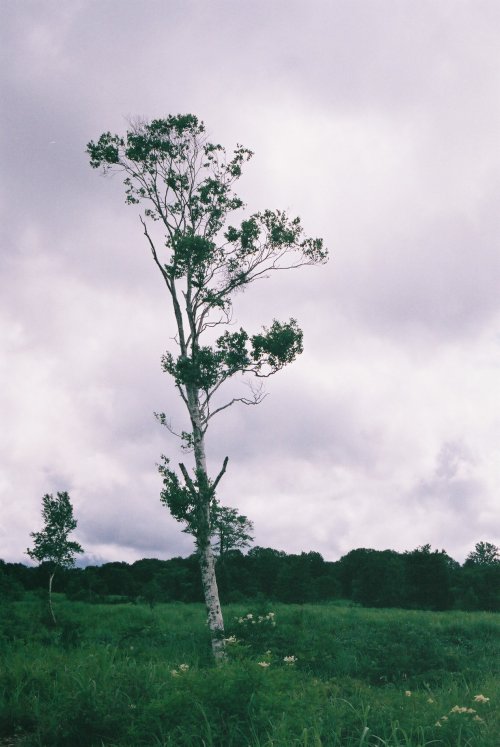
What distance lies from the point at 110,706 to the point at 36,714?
97 cm

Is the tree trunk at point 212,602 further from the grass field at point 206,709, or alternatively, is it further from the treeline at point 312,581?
the treeline at point 312,581

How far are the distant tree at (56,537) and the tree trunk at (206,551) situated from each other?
13.6m

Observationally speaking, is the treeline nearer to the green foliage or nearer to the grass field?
the green foliage

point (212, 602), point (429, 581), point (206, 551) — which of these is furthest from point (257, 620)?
point (429, 581)

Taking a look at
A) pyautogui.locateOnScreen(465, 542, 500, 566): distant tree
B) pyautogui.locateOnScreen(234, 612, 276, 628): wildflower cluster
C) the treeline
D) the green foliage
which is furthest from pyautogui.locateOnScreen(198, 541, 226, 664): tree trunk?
pyautogui.locateOnScreen(465, 542, 500, 566): distant tree

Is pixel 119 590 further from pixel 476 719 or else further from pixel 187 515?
pixel 476 719

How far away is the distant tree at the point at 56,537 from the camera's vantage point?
26469 millimetres

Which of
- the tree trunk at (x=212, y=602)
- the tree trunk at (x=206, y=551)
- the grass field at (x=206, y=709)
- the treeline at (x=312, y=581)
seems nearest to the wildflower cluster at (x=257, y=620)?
the tree trunk at (x=206, y=551)

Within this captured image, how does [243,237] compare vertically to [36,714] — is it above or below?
above

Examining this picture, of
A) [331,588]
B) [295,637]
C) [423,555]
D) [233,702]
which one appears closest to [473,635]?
[295,637]

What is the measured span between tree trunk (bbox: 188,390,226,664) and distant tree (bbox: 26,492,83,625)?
13589 millimetres

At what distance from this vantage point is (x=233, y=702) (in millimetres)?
5105

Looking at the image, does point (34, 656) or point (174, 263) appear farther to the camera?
point (174, 263)

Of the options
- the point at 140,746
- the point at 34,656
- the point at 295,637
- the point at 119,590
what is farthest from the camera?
the point at 119,590
